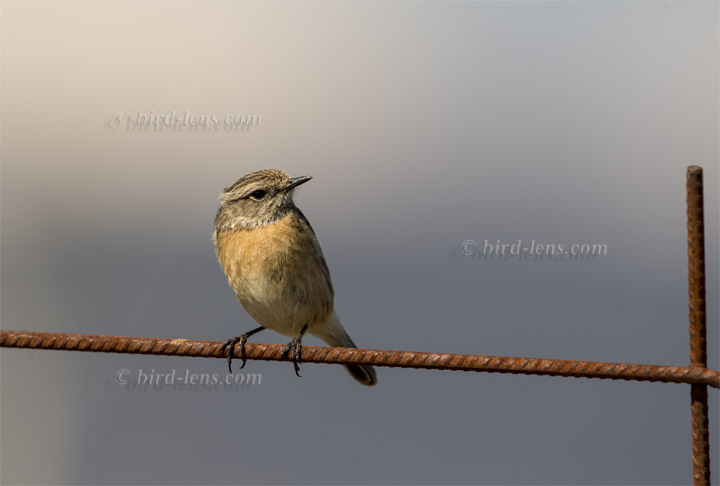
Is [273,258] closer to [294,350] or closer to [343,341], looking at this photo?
[294,350]

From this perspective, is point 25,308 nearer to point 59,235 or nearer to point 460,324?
point 59,235

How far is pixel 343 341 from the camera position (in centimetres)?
768

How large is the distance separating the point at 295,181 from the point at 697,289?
415 cm

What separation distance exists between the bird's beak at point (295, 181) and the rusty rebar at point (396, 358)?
8.34 ft

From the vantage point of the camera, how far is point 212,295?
88188 millimetres

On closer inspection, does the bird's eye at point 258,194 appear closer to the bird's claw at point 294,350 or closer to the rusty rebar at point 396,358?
the bird's claw at point 294,350

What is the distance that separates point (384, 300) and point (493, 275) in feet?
62.6

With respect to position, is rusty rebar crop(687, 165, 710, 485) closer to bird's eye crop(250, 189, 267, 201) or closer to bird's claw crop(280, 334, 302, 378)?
bird's claw crop(280, 334, 302, 378)

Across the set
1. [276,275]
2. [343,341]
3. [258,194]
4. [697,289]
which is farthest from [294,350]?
[697,289]

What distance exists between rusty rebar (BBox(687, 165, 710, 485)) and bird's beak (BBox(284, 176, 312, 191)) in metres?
4.03

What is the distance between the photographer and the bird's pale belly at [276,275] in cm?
669

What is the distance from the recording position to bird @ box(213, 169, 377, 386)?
670cm

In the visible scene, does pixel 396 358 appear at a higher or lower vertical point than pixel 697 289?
lower

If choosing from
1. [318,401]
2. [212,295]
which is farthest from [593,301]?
[212,295]
